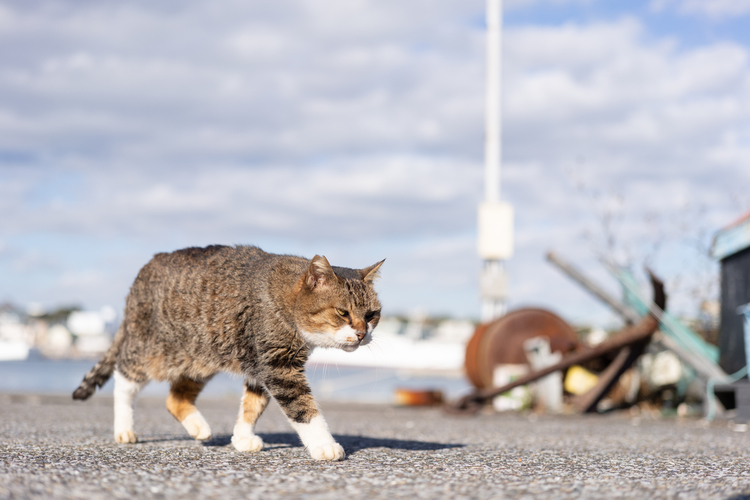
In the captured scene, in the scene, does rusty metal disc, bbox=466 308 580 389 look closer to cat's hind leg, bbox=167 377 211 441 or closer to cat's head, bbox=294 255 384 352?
cat's hind leg, bbox=167 377 211 441

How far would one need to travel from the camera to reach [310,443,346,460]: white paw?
12.4 ft

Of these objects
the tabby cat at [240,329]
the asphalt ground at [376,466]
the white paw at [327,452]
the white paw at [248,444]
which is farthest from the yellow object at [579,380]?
the white paw at [327,452]

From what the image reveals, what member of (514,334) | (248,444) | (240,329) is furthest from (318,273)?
(514,334)

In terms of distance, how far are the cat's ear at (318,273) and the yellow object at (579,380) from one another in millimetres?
8352

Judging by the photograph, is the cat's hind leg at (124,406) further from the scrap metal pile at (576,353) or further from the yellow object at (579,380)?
the yellow object at (579,380)

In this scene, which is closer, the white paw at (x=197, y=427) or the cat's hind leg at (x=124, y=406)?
the cat's hind leg at (x=124, y=406)

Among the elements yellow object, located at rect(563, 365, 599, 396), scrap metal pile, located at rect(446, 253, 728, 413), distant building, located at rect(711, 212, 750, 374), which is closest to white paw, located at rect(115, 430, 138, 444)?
scrap metal pile, located at rect(446, 253, 728, 413)

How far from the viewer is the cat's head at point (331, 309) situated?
4.11m

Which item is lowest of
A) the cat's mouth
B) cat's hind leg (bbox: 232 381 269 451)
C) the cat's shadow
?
the cat's shadow

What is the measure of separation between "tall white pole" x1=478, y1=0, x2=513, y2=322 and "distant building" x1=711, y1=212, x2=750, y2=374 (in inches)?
219

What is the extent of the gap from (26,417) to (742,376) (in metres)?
8.87

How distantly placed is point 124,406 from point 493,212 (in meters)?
11.3

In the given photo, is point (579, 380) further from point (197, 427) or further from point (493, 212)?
point (197, 427)

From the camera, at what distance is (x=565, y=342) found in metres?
10.5
